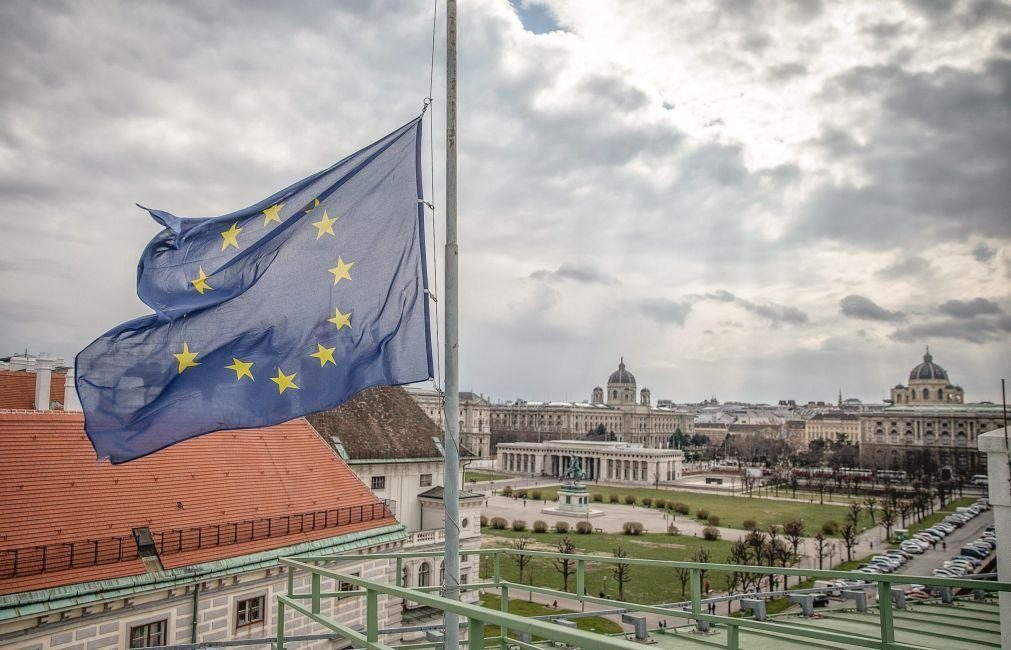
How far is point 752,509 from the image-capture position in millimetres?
77125

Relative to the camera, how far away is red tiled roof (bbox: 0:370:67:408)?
86.3 feet

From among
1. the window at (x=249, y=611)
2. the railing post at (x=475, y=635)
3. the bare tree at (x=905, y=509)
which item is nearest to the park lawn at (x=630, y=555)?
the window at (x=249, y=611)

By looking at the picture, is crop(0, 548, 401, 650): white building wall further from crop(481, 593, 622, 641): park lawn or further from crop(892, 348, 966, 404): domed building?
crop(892, 348, 966, 404): domed building

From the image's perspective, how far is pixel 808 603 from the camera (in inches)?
409

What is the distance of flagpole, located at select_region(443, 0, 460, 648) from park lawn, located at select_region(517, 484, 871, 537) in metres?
62.5

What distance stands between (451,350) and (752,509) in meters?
77.7

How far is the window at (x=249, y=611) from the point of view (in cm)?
1803

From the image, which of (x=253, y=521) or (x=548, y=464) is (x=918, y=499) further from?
(x=253, y=521)

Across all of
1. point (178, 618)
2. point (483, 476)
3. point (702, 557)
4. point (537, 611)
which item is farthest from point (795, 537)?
point (483, 476)

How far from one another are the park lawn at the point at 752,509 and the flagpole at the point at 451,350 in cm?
6247

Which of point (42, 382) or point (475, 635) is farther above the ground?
point (42, 382)

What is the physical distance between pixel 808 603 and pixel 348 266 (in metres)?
8.27

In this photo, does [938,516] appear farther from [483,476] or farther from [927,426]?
[927,426]

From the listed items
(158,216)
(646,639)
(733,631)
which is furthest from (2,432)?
(733,631)
